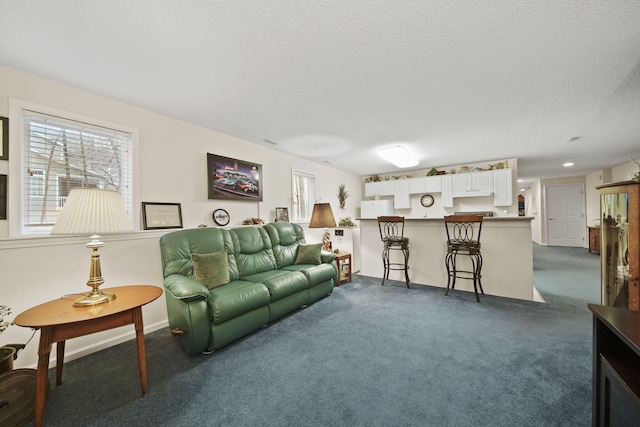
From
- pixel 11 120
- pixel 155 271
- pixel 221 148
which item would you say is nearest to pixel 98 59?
pixel 11 120

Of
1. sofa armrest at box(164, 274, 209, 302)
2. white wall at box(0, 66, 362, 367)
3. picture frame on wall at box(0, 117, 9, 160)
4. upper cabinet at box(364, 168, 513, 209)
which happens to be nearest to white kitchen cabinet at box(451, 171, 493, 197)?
upper cabinet at box(364, 168, 513, 209)

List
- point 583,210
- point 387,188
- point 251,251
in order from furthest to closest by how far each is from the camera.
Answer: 1. point 583,210
2. point 387,188
3. point 251,251

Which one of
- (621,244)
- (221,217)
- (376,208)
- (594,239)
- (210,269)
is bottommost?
(594,239)

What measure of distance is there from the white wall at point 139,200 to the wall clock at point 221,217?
0.07 m

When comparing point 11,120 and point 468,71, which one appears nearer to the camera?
point 11,120

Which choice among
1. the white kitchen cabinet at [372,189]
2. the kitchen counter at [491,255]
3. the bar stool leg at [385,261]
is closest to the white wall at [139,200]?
the bar stool leg at [385,261]

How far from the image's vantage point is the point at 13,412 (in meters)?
1.37

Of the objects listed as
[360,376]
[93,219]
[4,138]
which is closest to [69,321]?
[93,219]

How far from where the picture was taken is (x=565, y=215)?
7.86 metres

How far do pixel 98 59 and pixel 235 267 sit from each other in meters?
2.21

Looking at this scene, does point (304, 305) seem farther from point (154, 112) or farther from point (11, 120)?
point (11, 120)

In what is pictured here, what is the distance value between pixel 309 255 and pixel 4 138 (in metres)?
3.10

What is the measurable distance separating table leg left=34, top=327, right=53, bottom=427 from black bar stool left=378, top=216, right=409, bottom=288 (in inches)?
147

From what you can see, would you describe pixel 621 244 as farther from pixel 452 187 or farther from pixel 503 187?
pixel 452 187
